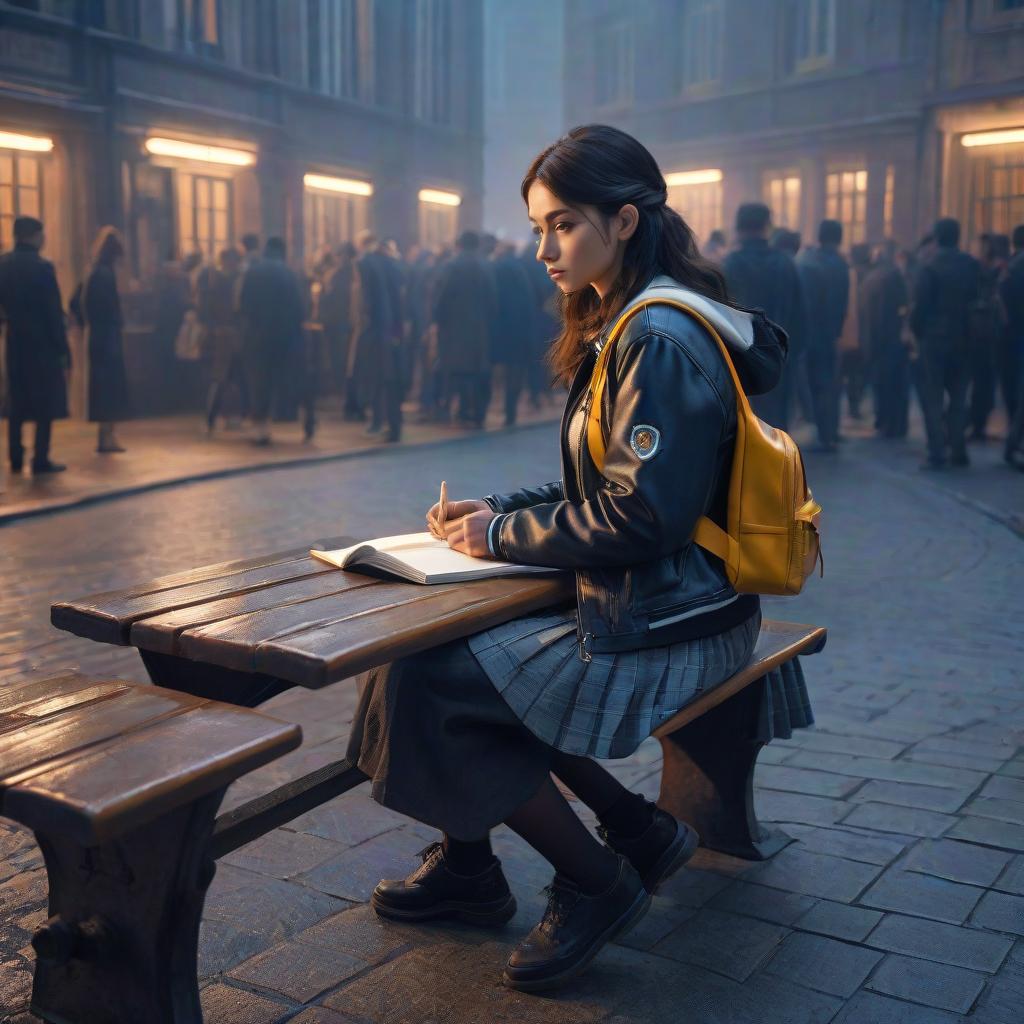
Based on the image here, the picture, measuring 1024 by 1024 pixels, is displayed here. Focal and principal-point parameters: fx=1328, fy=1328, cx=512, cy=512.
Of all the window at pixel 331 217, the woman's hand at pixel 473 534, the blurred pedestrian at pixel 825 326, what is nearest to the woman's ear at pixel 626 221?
the woman's hand at pixel 473 534

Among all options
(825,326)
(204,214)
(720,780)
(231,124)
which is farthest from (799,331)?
(231,124)

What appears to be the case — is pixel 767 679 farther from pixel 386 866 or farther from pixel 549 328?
pixel 549 328

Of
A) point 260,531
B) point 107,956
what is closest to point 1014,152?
point 260,531

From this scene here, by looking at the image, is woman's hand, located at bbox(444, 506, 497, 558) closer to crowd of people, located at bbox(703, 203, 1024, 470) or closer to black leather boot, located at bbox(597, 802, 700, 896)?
black leather boot, located at bbox(597, 802, 700, 896)

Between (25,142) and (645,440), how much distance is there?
42.4 feet

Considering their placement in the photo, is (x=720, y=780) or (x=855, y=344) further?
(x=855, y=344)

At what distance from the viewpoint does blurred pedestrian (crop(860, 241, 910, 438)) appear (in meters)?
12.6

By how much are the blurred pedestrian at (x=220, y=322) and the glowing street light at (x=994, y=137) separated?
11032 millimetres

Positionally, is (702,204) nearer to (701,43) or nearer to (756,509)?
(701,43)

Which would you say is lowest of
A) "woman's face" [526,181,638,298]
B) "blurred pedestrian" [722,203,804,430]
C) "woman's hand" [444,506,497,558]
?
"woman's hand" [444,506,497,558]

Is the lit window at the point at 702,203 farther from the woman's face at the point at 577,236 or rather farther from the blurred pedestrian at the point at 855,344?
the woman's face at the point at 577,236

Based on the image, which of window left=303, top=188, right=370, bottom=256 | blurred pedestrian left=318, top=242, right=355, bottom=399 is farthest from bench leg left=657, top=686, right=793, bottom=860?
window left=303, top=188, right=370, bottom=256

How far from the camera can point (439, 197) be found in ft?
73.6

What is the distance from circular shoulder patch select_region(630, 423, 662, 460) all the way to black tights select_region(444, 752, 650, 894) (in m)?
0.60
